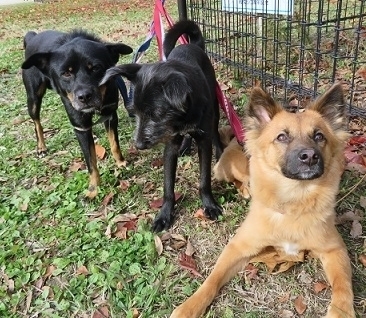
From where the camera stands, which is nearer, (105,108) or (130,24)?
(105,108)

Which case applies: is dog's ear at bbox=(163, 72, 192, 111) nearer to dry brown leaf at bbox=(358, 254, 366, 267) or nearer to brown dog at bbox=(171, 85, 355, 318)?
brown dog at bbox=(171, 85, 355, 318)

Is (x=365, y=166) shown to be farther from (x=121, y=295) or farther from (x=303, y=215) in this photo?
(x=121, y=295)

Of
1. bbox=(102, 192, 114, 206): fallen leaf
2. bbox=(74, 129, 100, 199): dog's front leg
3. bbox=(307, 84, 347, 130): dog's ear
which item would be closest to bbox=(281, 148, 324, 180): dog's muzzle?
bbox=(307, 84, 347, 130): dog's ear

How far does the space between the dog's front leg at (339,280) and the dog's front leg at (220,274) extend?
0.46 metres

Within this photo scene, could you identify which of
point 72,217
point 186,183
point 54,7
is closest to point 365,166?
point 186,183

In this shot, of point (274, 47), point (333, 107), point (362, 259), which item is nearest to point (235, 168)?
point (333, 107)

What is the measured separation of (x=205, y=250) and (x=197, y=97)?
115 centimetres

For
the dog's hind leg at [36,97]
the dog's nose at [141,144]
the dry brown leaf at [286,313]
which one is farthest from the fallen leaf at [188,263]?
the dog's hind leg at [36,97]

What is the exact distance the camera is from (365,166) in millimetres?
3537

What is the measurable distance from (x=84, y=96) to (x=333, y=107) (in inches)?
77.3

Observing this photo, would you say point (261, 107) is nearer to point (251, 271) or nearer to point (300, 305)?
point (251, 271)

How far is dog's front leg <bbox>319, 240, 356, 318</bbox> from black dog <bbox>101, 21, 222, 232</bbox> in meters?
1.02

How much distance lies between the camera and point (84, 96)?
3295 mm

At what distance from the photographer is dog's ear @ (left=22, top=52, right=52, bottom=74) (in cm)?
344
